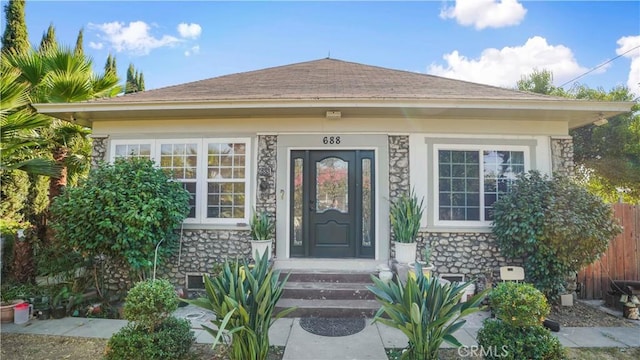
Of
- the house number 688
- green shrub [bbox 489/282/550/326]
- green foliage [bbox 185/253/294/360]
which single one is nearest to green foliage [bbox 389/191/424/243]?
the house number 688

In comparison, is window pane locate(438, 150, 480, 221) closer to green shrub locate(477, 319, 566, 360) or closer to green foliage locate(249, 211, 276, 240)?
green shrub locate(477, 319, 566, 360)

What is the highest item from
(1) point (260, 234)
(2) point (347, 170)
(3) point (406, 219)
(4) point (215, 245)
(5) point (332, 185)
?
(2) point (347, 170)

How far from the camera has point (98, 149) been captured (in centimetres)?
600

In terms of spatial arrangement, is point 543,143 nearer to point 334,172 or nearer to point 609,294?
point 609,294

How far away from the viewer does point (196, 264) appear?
18.6 feet

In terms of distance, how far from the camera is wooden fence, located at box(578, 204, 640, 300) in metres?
5.57

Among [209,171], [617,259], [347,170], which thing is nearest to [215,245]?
[209,171]

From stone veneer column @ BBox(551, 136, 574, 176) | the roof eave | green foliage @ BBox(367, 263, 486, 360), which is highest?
the roof eave

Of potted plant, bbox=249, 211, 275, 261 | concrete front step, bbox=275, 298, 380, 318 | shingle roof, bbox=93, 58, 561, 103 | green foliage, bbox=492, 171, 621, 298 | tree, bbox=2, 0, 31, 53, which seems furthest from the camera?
tree, bbox=2, 0, 31, 53

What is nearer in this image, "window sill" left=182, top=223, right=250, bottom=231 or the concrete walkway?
the concrete walkway

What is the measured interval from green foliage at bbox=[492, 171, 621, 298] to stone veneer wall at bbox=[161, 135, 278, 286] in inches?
167

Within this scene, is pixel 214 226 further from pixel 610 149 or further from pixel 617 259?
pixel 610 149

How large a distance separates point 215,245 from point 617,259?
7.59 meters

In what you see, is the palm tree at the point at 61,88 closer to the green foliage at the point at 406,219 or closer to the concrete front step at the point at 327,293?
the concrete front step at the point at 327,293
